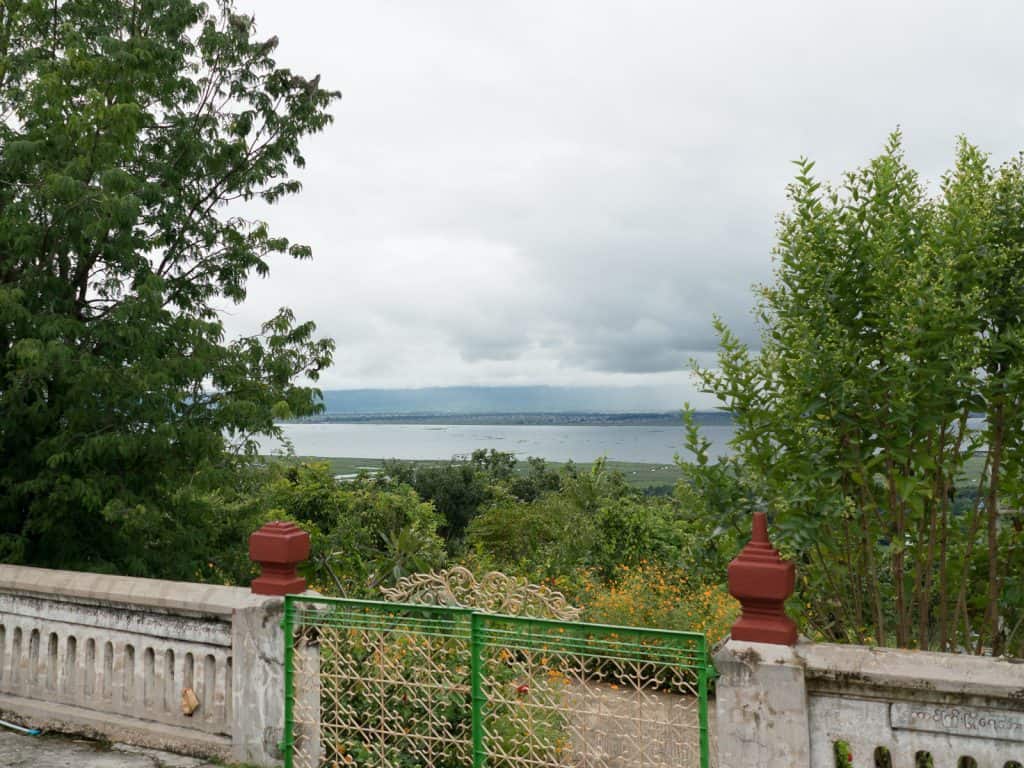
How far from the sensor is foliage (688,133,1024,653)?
14.0 ft

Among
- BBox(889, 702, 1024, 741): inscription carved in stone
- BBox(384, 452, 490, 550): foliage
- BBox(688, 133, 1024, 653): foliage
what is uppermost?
BBox(688, 133, 1024, 653): foliage

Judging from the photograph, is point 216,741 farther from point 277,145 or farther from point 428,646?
point 277,145

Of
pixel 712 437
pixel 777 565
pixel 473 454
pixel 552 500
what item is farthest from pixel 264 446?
pixel 473 454

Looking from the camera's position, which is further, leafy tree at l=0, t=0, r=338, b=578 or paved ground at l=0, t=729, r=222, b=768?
leafy tree at l=0, t=0, r=338, b=578

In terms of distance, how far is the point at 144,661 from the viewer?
5.94 metres

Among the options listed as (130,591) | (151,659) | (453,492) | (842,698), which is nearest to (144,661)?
(151,659)

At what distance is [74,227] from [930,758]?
8627 millimetres

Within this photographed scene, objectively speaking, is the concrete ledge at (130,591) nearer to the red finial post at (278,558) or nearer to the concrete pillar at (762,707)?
the red finial post at (278,558)

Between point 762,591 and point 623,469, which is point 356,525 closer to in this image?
point 762,591

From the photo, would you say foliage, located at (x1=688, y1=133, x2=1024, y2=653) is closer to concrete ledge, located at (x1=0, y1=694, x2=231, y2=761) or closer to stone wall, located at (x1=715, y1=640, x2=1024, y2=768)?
stone wall, located at (x1=715, y1=640, x2=1024, y2=768)

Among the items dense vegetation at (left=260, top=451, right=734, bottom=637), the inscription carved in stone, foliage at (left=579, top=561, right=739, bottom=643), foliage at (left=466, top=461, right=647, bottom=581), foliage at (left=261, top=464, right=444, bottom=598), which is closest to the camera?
the inscription carved in stone

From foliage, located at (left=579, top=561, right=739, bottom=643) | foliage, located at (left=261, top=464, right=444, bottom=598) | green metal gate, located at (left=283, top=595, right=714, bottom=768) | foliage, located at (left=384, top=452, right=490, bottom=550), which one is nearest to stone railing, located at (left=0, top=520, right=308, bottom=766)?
green metal gate, located at (left=283, top=595, right=714, bottom=768)

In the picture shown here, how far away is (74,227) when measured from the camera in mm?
8148

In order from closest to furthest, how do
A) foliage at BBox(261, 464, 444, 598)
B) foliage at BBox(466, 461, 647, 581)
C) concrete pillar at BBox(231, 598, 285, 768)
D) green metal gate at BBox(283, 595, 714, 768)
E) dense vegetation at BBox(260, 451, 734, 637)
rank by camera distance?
green metal gate at BBox(283, 595, 714, 768)
concrete pillar at BBox(231, 598, 285, 768)
dense vegetation at BBox(260, 451, 734, 637)
foliage at BBox(261, 464, 444, 598)
foliage at BBox(466, 461, 647, 581)
